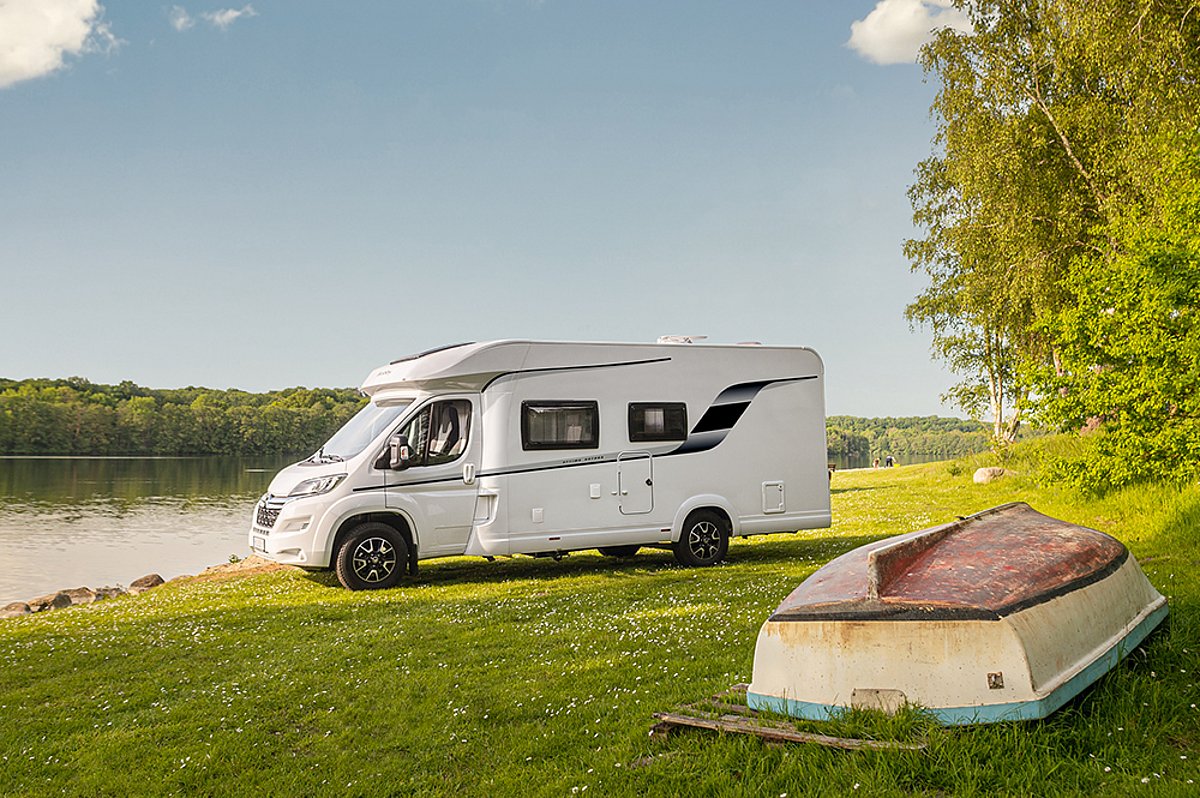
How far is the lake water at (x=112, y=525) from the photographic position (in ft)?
76.0

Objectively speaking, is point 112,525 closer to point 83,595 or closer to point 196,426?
point 83,595

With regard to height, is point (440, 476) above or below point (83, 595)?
above

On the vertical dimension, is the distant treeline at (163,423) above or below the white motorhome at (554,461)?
above

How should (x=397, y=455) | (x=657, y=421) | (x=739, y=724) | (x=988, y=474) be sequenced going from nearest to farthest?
(x=739, y=724) < (x=397, y=455) < (x=657, y=421) < (x=988, y=474)

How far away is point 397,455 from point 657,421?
3.86 meters

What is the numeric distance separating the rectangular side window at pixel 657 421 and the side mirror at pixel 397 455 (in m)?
3.27

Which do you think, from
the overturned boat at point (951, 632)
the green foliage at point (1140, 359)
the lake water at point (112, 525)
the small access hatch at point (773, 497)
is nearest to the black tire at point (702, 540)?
the small access hatch at point (773, 497)

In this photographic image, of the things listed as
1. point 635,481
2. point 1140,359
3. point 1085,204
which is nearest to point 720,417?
point 635,481

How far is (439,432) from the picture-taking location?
12336 millimetres

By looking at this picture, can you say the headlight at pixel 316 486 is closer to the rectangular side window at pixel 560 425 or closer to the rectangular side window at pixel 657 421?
the rectangular side window at pixel 560 425

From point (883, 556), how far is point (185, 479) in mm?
64527

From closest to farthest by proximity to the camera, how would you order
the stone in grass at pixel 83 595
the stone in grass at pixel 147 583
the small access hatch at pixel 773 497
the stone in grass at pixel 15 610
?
the small access hatch at pixel 773 497 < the stone in grass at pixel 15 610 < the stone in grass at pixel 83 595 < the stone in grass at pixel 147 583

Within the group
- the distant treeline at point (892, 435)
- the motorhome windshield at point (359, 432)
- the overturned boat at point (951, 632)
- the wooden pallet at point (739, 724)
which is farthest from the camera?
the distant treeline at point (892, 435)

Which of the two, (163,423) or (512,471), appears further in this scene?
(163,423)
